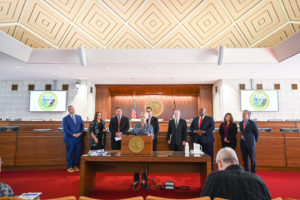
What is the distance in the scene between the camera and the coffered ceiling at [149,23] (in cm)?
600

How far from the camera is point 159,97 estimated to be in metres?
11.2

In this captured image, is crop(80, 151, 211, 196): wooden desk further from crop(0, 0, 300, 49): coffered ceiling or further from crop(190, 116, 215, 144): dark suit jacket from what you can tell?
crop(0, 0, 300, 49): coffered ceiling

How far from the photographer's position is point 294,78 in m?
9.41

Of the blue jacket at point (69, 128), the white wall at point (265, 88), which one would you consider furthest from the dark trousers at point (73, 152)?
the white wall at point (265, 88)

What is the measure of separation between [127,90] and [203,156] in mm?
8468

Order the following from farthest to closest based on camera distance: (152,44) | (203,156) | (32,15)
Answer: (152,44) < (32,15) < (203,156)

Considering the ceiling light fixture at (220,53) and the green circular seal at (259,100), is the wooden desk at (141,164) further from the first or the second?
the green circular seal at (259,100)

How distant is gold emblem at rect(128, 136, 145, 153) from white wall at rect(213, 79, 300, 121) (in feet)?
24.3

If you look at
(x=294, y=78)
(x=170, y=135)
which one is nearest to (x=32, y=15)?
(x=170, y=135)

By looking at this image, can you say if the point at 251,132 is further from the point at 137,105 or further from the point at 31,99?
the point at 31,99

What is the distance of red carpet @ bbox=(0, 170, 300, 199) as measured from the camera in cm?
313

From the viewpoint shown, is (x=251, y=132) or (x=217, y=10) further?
(x=217, y=10)

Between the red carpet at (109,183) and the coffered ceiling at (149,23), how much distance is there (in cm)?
447

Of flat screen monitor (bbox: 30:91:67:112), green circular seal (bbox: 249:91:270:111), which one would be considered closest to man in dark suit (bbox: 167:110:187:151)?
green circular seal (bbox: 249:91:270:111)
